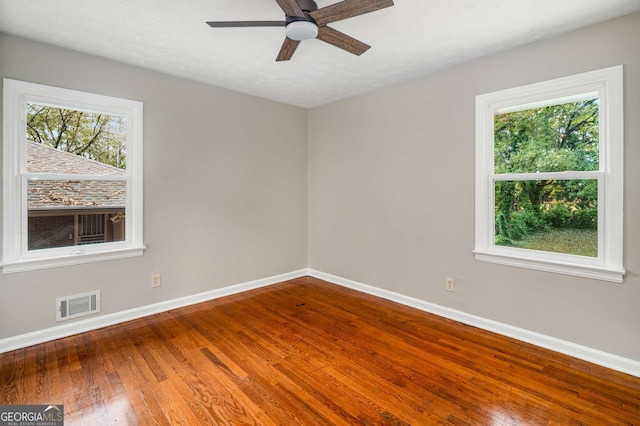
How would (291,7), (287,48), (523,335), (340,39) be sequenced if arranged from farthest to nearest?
(523,335), (287,48), (340,39), (291,7)

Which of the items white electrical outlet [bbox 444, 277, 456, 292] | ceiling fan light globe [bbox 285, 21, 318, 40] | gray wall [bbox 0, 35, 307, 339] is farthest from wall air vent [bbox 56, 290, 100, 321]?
white electrical outlet [bbox 444, 277, 456, 292]

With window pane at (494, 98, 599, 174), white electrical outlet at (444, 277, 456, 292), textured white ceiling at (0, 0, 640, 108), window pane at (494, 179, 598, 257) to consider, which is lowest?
white electrical outlet at (444, 277, 456, 292)

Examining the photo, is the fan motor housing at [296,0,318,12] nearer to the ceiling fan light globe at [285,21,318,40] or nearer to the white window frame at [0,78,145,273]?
the ceiling fan light globe at [285,21,318,40]

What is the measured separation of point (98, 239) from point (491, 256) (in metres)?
3.71

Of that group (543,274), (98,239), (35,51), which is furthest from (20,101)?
(543,274)

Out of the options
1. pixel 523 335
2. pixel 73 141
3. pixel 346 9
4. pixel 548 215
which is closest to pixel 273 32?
pixel 346 9

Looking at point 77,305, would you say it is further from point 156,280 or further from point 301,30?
point 301,30

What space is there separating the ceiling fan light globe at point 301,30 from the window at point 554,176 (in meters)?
1.79

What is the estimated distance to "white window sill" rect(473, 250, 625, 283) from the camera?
2309 mm

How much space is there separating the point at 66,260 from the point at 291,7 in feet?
9.16

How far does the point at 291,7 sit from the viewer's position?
179cm

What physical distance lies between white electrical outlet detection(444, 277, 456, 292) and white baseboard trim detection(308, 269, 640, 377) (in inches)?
8.1

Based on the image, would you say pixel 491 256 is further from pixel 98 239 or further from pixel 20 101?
pixel 20 101

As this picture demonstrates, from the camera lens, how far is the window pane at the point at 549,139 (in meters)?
2.46
